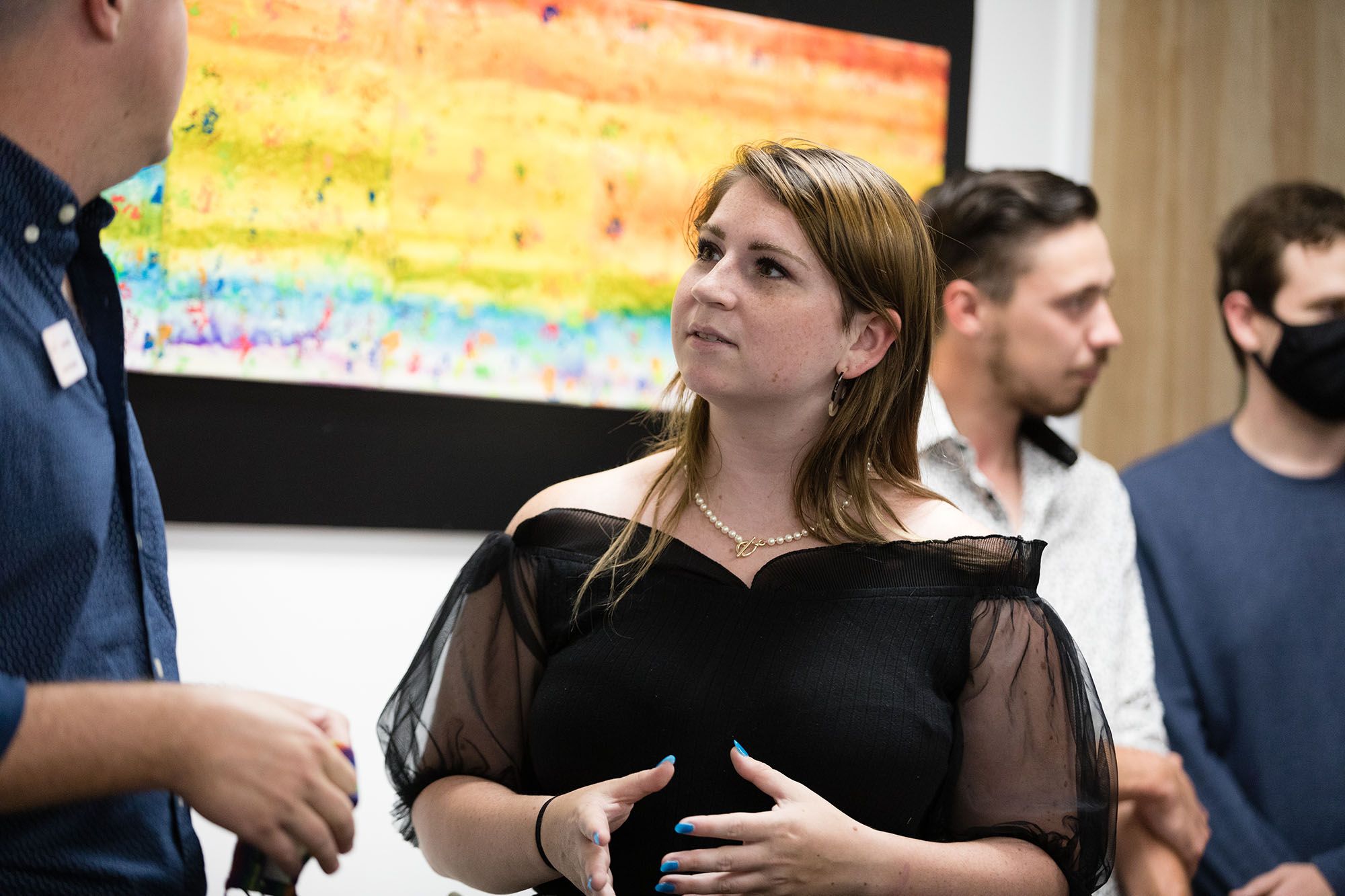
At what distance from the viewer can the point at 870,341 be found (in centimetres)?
171

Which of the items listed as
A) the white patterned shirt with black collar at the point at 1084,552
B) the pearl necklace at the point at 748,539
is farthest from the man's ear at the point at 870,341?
the white patterned shirt with black collar at the point at 1084,552

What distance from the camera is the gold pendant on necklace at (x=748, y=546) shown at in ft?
5.40

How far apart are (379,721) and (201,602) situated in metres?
0.74

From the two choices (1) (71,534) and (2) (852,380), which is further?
(2) (852,380)

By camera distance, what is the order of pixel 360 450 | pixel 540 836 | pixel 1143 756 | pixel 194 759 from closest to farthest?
pixel 194 759 → pixel 540 836 → pixel 1143 756 → pixel 360 450

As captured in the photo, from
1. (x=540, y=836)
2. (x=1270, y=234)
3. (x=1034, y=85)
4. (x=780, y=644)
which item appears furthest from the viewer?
(x=1034, y=85)

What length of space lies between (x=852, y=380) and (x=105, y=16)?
3.56ft

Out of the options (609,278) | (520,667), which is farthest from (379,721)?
(609,278)

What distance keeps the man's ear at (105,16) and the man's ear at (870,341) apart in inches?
39.8

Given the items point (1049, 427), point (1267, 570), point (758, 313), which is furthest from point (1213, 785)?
point (758, 313)

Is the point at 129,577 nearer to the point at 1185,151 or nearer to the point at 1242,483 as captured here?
the point at 1242,483

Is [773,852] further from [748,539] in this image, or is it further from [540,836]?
[748,539]

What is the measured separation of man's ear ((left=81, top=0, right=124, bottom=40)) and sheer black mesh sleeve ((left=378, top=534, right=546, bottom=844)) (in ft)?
2.73

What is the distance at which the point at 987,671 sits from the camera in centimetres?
157
